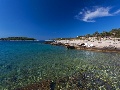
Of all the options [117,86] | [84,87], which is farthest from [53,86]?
[117,86]

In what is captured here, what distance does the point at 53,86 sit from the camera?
13.5 metres

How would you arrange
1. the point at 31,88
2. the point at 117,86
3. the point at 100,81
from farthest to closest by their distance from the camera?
the point at 100,81
the point at 117,86
the point at 31,88

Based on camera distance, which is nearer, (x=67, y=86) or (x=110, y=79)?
(x=67, y=86)

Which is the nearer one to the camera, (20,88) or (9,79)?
(20,88)

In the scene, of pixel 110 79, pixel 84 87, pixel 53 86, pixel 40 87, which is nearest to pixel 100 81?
pixel 110 79

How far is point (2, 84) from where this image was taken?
46.6 ft

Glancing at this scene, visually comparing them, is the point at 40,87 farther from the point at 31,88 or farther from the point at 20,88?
the point at 20,88

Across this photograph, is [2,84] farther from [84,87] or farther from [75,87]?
[84,87]

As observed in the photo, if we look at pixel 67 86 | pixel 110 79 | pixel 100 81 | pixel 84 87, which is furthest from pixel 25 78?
pixel 110 79

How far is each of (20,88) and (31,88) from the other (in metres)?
1.15

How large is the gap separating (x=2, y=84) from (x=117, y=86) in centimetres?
1179

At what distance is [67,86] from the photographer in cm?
1341

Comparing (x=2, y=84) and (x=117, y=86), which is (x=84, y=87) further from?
(x=2, y=84)

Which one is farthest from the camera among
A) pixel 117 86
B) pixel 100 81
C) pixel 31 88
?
pixel 100 81
